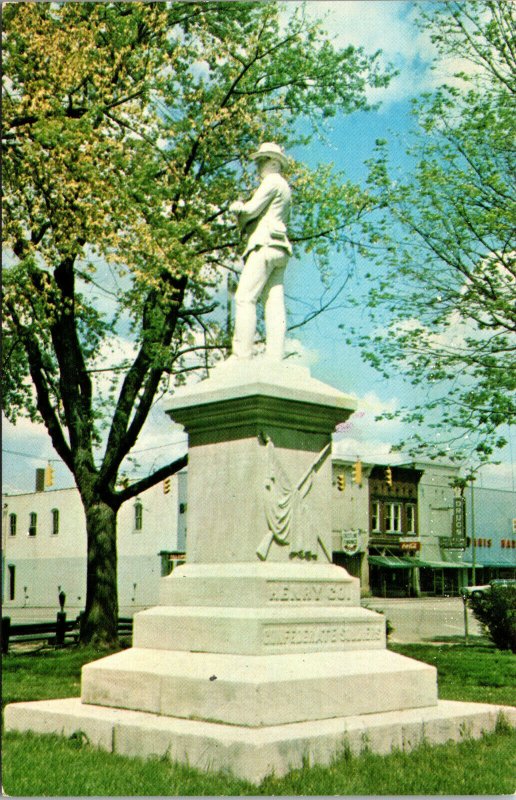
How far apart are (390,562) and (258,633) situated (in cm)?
5480

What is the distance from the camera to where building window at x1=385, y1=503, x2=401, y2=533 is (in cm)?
6425

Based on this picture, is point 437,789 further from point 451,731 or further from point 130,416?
point 130,416

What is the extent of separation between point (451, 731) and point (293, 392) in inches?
117

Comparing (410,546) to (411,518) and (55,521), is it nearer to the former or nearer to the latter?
(411,518)

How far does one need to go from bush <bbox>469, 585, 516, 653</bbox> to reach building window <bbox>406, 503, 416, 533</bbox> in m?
44.0

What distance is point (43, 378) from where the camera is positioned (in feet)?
69.3

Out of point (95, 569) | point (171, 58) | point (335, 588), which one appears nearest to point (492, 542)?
point (95, 569)

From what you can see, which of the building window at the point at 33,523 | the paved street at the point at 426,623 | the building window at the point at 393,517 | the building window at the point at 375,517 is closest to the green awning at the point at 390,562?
the building window at the point at 375,517

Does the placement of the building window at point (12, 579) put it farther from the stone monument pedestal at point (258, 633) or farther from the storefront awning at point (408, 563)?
the stone monument pedestal at point (258, 633)

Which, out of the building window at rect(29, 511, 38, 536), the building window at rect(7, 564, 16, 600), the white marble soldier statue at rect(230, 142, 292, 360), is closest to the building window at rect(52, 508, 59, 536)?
the building window at rect(29, 511, 38, 536)

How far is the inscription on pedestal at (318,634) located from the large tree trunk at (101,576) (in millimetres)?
12420

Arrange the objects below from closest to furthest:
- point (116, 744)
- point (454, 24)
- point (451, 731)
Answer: point (116, 744) → point (451, 731) → point (454, 24)

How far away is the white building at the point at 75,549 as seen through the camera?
51.1 meters

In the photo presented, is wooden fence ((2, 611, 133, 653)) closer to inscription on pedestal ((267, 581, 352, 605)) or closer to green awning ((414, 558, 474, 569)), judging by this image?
inscription on pedestal ((267, 581, 352, 605))
